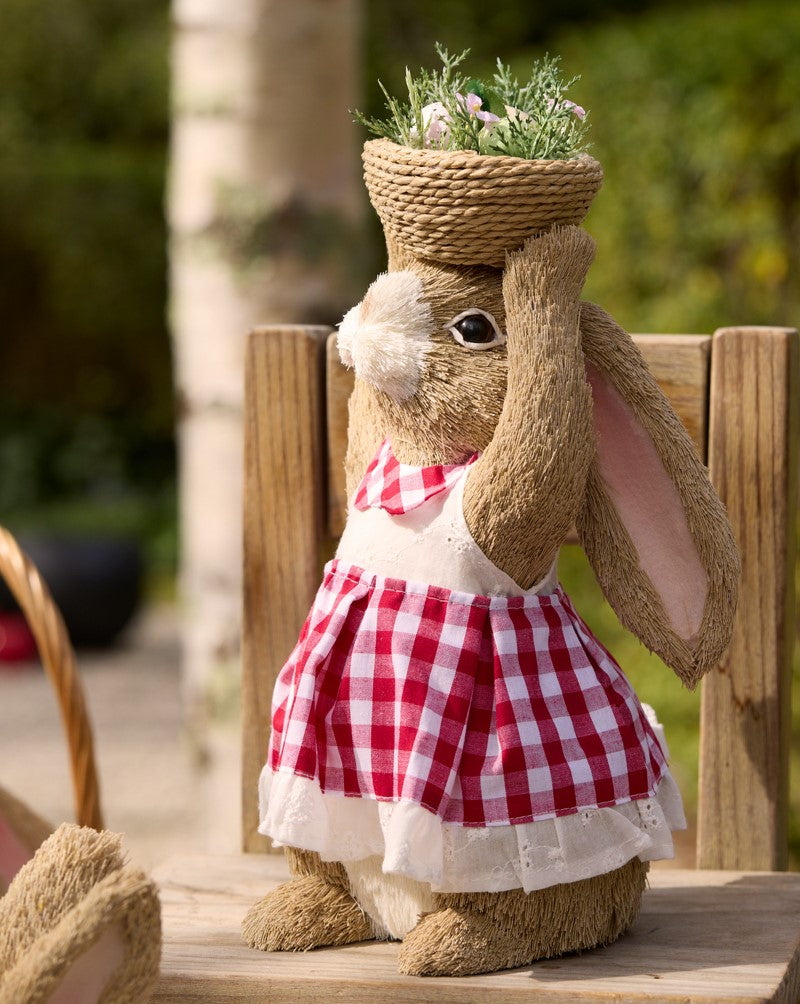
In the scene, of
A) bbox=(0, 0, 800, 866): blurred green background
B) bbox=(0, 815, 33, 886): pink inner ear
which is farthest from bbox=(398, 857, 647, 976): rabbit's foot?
bbox=(0, 0, 800, 866): blurred green background

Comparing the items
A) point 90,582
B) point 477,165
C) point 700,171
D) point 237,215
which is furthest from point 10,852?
point 90,582

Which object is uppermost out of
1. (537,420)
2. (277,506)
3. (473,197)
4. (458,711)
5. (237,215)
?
(237,215)

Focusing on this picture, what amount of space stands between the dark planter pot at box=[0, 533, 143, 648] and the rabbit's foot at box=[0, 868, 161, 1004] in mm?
4676

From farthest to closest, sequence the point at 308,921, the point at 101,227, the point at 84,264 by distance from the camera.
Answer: the point at 84,264 → the point at 101,227 → the point at 308,921

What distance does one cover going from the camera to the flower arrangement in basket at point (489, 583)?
1.06m

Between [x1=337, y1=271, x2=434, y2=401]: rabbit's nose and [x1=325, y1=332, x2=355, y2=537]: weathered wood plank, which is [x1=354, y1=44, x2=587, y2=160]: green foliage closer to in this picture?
[x1=337, y1=271, x2=434, y2=401]: rabbit's nose

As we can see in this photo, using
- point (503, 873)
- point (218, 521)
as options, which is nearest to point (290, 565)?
point (503, 873)

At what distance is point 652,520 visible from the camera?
1.15 m

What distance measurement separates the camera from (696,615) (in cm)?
114

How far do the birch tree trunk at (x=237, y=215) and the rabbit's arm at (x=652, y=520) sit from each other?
1154 mm

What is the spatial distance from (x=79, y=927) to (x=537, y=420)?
49 centimetres

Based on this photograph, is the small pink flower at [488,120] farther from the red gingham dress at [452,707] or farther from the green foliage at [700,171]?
the green foliage at [700,171]

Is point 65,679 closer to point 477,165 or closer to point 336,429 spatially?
point 336,429

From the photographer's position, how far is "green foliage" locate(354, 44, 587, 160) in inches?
42.4
